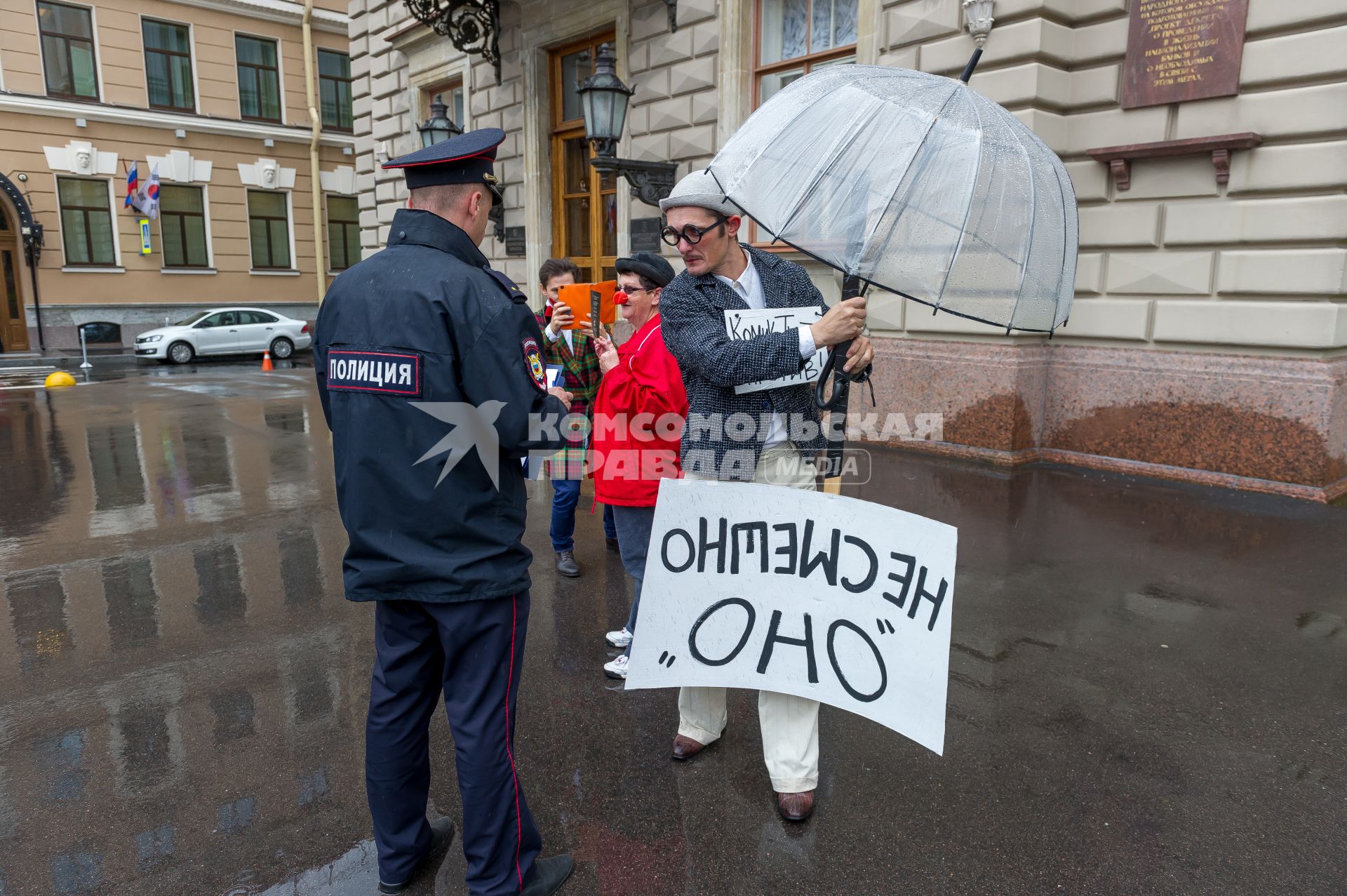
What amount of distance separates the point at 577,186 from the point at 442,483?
10464mm

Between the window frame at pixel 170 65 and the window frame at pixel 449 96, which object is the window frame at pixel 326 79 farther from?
the window frame at pixel 449 96

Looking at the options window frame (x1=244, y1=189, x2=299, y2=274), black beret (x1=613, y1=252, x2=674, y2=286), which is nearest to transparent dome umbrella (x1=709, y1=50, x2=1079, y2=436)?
black beret (x1=613, y1=252, x2=674, y2=286)

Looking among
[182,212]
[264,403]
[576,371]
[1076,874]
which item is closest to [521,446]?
[1076,874]

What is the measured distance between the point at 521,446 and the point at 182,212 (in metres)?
26.3

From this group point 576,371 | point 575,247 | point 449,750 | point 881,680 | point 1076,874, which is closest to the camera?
point 1076,874

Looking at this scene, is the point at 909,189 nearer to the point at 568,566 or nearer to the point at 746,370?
the point at 746,370

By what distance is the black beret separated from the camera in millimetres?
3754

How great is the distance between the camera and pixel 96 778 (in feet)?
9.57

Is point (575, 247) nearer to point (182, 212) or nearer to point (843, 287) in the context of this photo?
point (843, 287)

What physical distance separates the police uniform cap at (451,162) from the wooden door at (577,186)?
29.7 ft

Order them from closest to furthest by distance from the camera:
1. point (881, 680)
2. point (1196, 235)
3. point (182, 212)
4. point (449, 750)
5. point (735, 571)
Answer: point (881, 680) → point (735, 571) → point (449, 750) → point (1196, 235) → point (182, 212)

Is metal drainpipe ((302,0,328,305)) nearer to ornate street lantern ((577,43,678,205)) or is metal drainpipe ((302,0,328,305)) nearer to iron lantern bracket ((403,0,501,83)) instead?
iron lantern bracket ((403,0,501,83))

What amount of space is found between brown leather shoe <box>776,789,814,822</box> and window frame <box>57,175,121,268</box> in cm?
2574

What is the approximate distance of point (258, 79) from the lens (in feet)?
83.1
